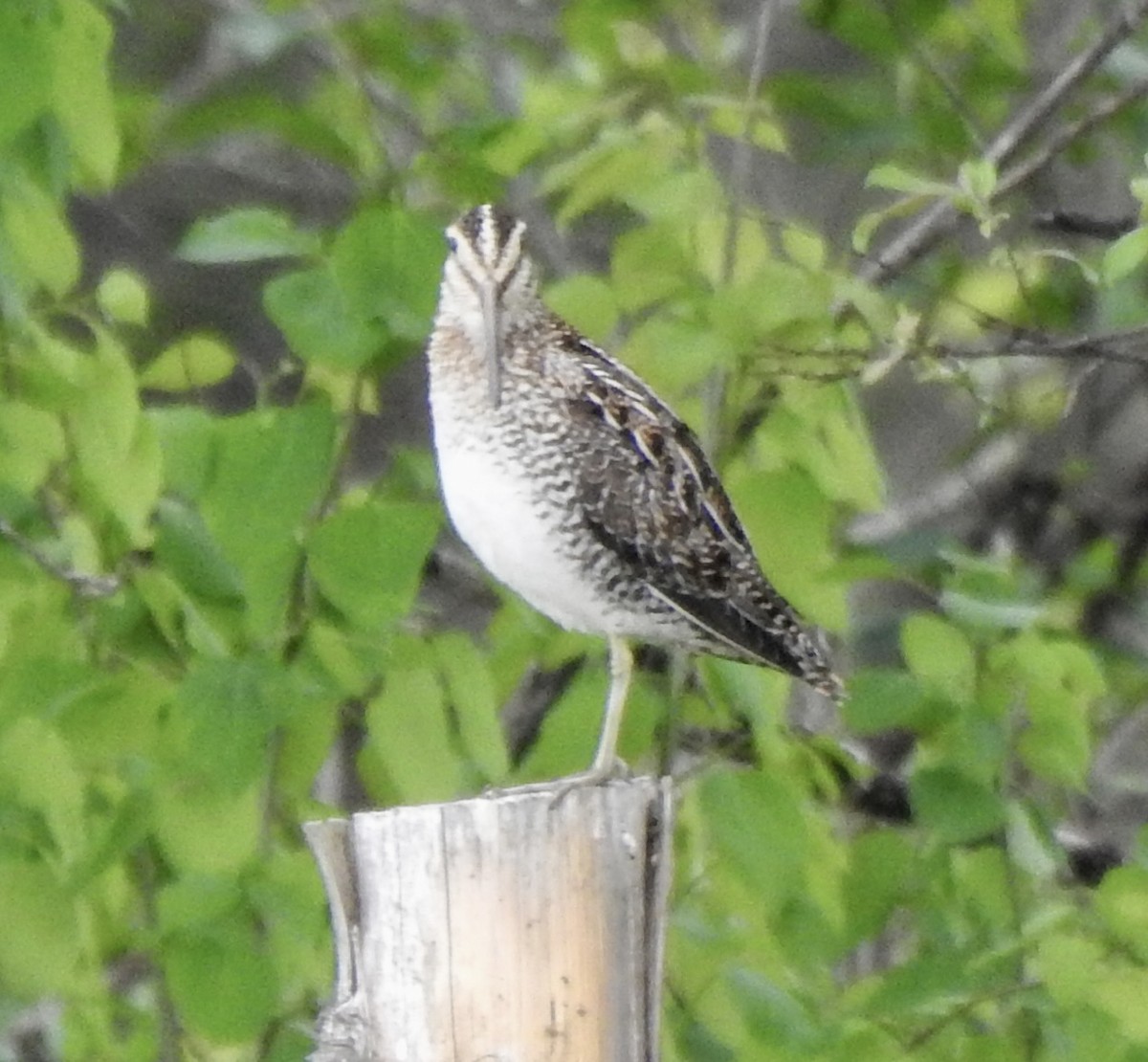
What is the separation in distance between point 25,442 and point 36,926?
711 millimetres

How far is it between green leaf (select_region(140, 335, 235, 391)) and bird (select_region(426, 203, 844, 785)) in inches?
15.1

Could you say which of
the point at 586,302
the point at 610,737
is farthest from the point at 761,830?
the point at 586,302

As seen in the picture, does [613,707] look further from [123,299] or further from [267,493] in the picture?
[123,299]

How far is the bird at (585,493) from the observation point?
4223 millimetres

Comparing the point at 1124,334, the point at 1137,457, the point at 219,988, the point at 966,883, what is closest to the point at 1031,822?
the point at 966,883

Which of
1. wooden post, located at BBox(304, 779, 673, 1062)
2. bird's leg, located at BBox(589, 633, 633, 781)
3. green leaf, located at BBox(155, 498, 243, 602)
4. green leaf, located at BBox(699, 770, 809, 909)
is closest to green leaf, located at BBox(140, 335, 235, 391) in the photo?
green leaf, located at BBox(155, 498, 243, 602)

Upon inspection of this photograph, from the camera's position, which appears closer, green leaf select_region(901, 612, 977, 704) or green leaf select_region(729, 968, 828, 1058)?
green leaf select_region(729, 968, 828, 1058)

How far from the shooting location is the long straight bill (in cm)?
425

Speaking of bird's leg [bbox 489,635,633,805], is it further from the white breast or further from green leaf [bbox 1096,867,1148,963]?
green leaf [bbox 1096,867,1148,963]

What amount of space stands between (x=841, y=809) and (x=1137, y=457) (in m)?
1.57

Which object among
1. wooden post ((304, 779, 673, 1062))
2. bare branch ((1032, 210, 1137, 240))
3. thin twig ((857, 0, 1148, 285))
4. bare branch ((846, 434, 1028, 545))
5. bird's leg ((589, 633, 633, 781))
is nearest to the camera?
wooden post ((304, 779, 673, 1062))

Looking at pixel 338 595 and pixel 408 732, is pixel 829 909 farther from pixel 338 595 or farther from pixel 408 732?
pixel 338 595

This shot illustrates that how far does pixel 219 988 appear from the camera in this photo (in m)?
3.89

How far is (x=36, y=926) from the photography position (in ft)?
12.8
